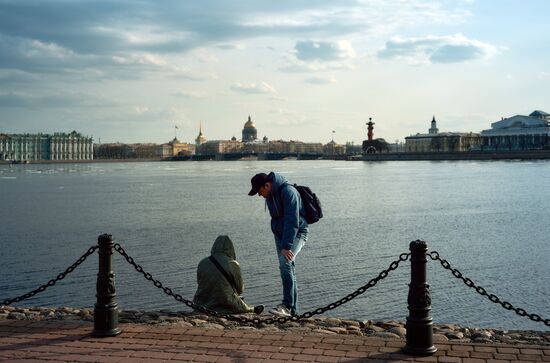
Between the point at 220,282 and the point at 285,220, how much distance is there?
1.19 metres

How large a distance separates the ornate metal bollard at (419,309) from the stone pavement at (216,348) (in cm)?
14

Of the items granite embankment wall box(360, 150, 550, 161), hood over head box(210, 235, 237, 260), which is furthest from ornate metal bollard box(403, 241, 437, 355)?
granite embankment wall box(360, 150, 550, 161)

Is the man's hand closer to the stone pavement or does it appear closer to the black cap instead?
the black cap

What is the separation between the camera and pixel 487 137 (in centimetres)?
16888

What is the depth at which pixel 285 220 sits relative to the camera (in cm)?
771

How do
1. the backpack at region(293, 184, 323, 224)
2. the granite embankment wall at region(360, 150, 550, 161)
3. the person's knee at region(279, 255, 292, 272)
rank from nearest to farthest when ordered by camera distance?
the person's knee at region(279, 255, 292, 272) < the backpack at region(293, 184, 323, 224) < the granite embankment wall at region(360, 150, 550, 161)

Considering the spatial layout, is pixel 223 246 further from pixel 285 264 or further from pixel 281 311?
pixel 281 311

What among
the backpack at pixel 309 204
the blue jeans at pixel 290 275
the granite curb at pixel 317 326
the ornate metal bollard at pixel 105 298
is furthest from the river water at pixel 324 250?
the ornate metal bollard at pixel 105 298

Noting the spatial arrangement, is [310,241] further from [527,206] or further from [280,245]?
[527,206]

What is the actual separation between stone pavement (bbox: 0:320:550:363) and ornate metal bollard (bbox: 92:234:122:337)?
0.11m

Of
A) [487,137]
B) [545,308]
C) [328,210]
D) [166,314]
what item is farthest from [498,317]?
[487,137]

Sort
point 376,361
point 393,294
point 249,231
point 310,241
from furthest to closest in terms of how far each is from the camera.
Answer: point 249,231 → point 310,241 → point 393,294 → point 376,361

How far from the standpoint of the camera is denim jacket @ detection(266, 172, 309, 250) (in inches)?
303

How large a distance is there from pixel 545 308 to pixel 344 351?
7170mm
